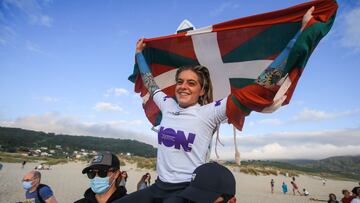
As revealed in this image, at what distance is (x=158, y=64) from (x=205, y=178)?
9.47 ft

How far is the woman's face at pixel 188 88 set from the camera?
2992 mm

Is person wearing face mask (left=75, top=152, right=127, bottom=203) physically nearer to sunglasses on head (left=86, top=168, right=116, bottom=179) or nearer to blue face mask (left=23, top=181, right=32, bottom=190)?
sunglasses on head (left=86, top=168, right=116, bottom=179)

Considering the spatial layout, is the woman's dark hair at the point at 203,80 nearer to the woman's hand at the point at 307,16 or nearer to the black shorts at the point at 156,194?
the black shorts at the point at 156,194

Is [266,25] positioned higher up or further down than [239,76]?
higher up

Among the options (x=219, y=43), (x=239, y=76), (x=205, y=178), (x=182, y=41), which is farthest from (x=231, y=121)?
(x=182, y=41)

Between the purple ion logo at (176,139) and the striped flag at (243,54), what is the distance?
43cm

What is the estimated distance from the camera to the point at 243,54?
3930mm

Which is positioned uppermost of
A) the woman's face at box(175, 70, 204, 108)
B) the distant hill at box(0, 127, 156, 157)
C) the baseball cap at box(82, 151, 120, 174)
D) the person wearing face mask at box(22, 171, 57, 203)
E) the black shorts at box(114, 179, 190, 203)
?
the distant hill at box(0, 127, 156, 157)

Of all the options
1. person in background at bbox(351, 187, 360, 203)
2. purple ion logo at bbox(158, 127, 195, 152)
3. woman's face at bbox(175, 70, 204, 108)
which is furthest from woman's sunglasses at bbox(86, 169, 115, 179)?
person in background at bbox(351, 187, 360, 203)

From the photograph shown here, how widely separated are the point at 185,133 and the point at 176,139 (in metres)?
0.10

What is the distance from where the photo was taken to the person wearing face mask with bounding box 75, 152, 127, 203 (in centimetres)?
310

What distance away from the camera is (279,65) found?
267cm

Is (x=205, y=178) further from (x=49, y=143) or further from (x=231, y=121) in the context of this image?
(x=49, y=143)

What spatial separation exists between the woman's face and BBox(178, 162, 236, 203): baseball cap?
1034 millimetres
